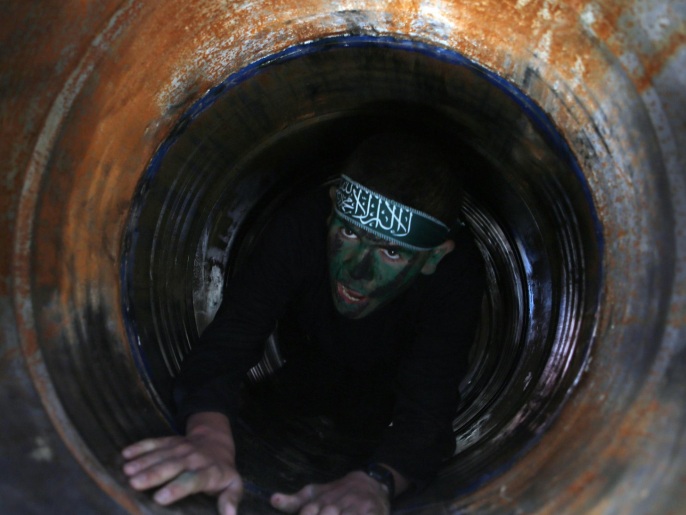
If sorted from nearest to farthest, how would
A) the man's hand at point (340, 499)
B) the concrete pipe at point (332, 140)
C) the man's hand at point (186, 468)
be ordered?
the concrete pipe at point (332, 140)
the man's hand at point (186, 468)
the man's hand at point (340, 499)

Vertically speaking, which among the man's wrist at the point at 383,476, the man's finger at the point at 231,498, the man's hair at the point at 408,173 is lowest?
the man's wrist at the point at 383,476

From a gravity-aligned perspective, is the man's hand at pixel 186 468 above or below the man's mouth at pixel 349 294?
below

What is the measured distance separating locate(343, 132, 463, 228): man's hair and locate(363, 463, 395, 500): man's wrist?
0.61 meters

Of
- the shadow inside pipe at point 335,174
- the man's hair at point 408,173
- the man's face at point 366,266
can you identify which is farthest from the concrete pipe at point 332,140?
the man's face at point 366,266

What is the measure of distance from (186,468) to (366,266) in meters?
0.66

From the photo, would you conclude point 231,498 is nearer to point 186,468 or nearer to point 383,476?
point 186,468

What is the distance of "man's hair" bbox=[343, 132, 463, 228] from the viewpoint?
152 cm

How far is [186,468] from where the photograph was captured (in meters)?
1.20

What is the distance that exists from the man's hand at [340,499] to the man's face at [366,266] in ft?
1.54

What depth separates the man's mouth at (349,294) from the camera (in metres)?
1.69

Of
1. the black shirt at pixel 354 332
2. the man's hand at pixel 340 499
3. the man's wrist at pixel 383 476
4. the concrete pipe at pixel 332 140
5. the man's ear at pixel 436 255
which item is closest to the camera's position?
the concrete pipe at pixel 332 140

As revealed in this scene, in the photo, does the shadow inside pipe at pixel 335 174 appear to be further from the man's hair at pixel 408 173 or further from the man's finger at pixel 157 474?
the man's finger at pixel 157 474

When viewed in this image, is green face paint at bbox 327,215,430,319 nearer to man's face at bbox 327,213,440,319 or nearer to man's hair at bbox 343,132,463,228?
man's face at bbox 327,213,440,319

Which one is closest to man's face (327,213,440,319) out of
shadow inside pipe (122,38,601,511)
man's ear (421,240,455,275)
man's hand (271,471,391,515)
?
man's ear (421,240,455,275)
